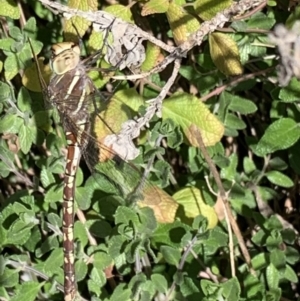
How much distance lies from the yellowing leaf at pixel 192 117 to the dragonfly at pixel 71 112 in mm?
169

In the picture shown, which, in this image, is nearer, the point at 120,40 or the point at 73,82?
the point at 120,40

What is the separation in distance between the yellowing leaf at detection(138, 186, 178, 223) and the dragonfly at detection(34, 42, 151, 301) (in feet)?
0.45

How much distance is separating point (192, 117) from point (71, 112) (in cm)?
25

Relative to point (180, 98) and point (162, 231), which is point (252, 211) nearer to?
point (162, 231)

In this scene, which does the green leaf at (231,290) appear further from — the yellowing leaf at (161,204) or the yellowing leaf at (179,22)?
the yellowing leaf at (179,22)

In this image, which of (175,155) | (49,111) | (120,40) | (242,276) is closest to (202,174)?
(175,155)

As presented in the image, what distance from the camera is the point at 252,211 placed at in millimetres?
1836

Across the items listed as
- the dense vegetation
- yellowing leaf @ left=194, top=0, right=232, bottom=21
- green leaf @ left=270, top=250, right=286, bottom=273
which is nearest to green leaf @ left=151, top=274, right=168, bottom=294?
the dense vegetation

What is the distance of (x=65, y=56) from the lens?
1489 mm

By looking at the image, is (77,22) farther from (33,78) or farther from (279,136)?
(279,136)

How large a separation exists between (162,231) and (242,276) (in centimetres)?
21

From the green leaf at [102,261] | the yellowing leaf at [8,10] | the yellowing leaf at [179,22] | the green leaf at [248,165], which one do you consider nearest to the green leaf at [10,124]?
the yellowing leaf at [8,10]

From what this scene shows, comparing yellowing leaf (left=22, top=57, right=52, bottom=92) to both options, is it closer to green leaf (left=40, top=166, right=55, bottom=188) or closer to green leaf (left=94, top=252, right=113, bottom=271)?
green leaf (left=40, top=166, right=55, bottom=188)

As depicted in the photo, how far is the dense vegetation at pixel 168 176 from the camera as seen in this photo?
5.21 feet
